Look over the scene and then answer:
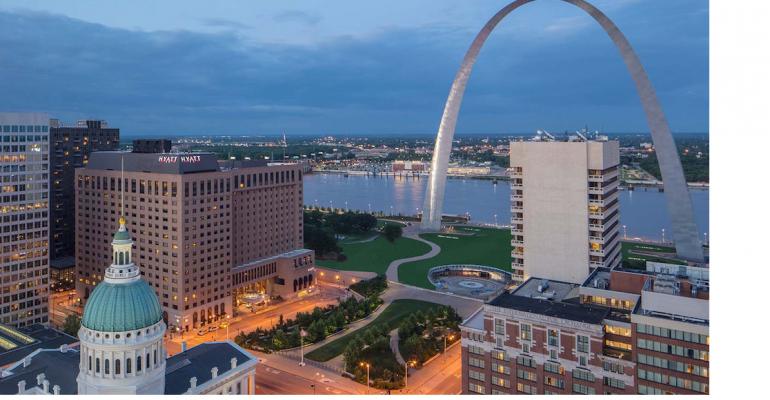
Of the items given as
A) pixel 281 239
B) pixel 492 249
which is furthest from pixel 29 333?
pixel 492 249

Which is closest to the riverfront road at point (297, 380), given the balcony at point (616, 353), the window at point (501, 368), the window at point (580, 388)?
the window at point (501, 368)

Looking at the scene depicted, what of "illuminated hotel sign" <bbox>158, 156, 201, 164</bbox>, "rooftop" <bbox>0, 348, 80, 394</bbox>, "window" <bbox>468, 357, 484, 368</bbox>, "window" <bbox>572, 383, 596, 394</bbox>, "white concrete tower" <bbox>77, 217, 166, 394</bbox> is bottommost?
"window" <bbox>572, 383, 596, 394</bbox>

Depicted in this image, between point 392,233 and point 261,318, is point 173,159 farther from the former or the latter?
point 392,233

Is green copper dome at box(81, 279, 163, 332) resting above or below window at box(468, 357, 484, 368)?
above

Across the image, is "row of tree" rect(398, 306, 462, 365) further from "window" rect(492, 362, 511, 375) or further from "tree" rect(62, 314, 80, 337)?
"tree" rect(62, 314, 80, 337)

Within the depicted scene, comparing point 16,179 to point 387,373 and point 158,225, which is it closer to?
point 158,225

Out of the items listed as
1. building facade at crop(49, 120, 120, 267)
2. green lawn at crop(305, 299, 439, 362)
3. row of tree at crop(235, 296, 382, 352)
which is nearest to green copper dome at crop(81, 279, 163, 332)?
green lawn at crop(305, 299, 439, 362)

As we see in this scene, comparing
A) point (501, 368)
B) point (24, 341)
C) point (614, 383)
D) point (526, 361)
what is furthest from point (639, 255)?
point (24, 341)
